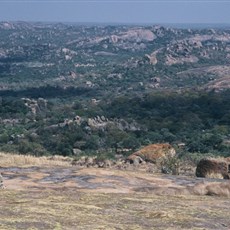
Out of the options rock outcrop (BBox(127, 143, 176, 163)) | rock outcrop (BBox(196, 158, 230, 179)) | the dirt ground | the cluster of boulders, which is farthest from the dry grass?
rock outcrop (BBox(127, 143, 176, 163))

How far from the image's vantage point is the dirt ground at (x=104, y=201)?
33.1ft

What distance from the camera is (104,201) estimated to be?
12664 millimetres

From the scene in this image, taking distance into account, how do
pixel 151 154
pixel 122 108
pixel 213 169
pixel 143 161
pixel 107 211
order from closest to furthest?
1. pixel 107 211
2. pixel 213 169
3. pixel 143 161
4. pixel 151 154
5. pixel 122 108

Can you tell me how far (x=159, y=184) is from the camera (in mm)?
16781

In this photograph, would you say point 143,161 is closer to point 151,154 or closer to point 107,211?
point 151,154

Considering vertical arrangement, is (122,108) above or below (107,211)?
below

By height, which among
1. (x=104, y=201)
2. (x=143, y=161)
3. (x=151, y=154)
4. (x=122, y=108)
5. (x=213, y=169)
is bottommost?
(x=122, y=108)

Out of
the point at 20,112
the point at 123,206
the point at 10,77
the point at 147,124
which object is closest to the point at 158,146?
the point at 123,206

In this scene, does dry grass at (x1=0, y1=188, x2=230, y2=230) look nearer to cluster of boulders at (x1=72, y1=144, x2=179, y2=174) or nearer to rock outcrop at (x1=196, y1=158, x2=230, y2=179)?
rock outcrop at (x1=196, y1=158, x2=230, y2=179)

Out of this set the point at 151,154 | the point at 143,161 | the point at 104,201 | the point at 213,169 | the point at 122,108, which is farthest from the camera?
the point at 122,108

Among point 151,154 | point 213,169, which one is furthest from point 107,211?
point 151,154

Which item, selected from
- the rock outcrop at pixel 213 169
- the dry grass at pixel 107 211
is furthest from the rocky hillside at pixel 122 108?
the dry grass at pixel 107 211

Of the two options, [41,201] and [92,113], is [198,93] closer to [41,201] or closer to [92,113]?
[92,113]

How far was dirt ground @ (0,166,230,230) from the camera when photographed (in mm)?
10086
